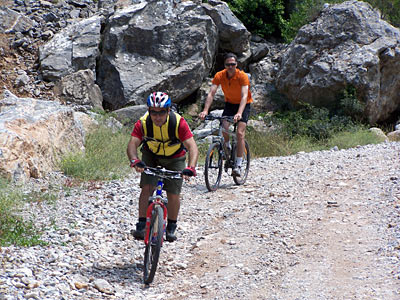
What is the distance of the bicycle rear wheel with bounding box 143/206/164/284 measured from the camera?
4555 mm

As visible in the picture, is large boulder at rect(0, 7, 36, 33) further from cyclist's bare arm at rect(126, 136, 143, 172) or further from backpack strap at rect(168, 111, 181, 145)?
backpack strap at rect(168, 111, 181, 145)

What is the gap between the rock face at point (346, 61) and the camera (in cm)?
1381

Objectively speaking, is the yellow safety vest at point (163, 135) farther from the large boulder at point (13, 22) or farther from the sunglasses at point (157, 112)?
the large boulder at point (13, 22)

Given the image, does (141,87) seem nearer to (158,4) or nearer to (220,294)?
(158,4)

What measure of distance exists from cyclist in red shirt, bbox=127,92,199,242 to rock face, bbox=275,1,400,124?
9.91m

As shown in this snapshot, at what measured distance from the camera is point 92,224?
242 inches

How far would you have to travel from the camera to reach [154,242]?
15.2 ft

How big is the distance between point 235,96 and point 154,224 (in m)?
3.80

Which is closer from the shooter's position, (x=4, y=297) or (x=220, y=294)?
(x=4, y=297)

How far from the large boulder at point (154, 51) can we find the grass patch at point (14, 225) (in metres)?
8.33

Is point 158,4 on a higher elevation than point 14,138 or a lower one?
higher

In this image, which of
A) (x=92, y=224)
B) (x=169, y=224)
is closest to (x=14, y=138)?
(x=92, y=224)

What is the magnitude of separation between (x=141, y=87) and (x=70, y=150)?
578 centimetres

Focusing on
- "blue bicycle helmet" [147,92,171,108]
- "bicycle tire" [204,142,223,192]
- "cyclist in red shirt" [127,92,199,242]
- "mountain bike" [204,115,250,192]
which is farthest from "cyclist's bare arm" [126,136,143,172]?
"bicycle tire" [204,142,223,192]
